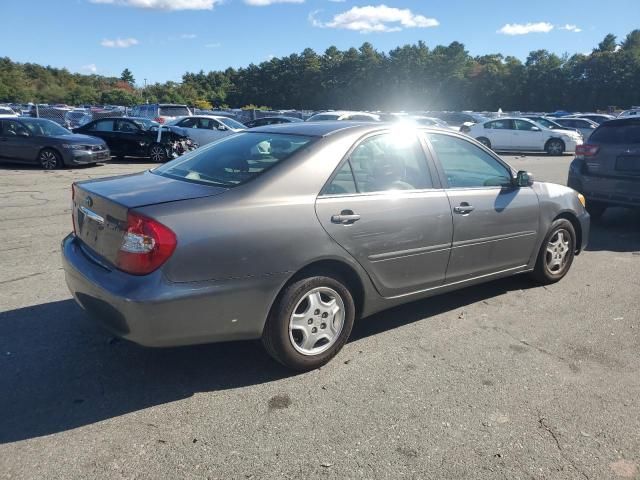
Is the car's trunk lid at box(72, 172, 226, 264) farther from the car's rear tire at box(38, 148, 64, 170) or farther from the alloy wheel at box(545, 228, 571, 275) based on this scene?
the car's rear tire at box(38, 148, 64, 170)

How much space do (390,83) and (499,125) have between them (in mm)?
77889

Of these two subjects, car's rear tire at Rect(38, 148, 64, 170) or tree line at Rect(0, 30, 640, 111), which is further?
tree line at Rect(0, 30, 640, 111)

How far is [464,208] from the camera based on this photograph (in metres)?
4.23

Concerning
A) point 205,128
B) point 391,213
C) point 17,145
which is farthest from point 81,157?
point 391,213

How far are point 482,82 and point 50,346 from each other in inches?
3383

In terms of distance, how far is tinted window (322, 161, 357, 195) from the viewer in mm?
3547

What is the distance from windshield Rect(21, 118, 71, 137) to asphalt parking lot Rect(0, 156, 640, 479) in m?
11.5

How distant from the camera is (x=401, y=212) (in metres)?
3.81

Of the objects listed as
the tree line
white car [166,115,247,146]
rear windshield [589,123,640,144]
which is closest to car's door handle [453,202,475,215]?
rear windshield [589,123,640,144]

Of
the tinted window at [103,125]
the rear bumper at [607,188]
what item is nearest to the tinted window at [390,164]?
the rear bumper at [607,188]

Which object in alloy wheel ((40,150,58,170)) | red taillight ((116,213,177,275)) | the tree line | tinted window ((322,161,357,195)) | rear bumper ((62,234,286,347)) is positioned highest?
the tree line

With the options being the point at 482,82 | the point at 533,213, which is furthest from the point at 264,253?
the point at 482,82

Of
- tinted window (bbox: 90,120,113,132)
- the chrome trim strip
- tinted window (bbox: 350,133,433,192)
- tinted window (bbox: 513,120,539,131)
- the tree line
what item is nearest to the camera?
the chrome trim strip

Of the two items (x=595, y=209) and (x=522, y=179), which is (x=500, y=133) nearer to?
(x=595, y=209)
